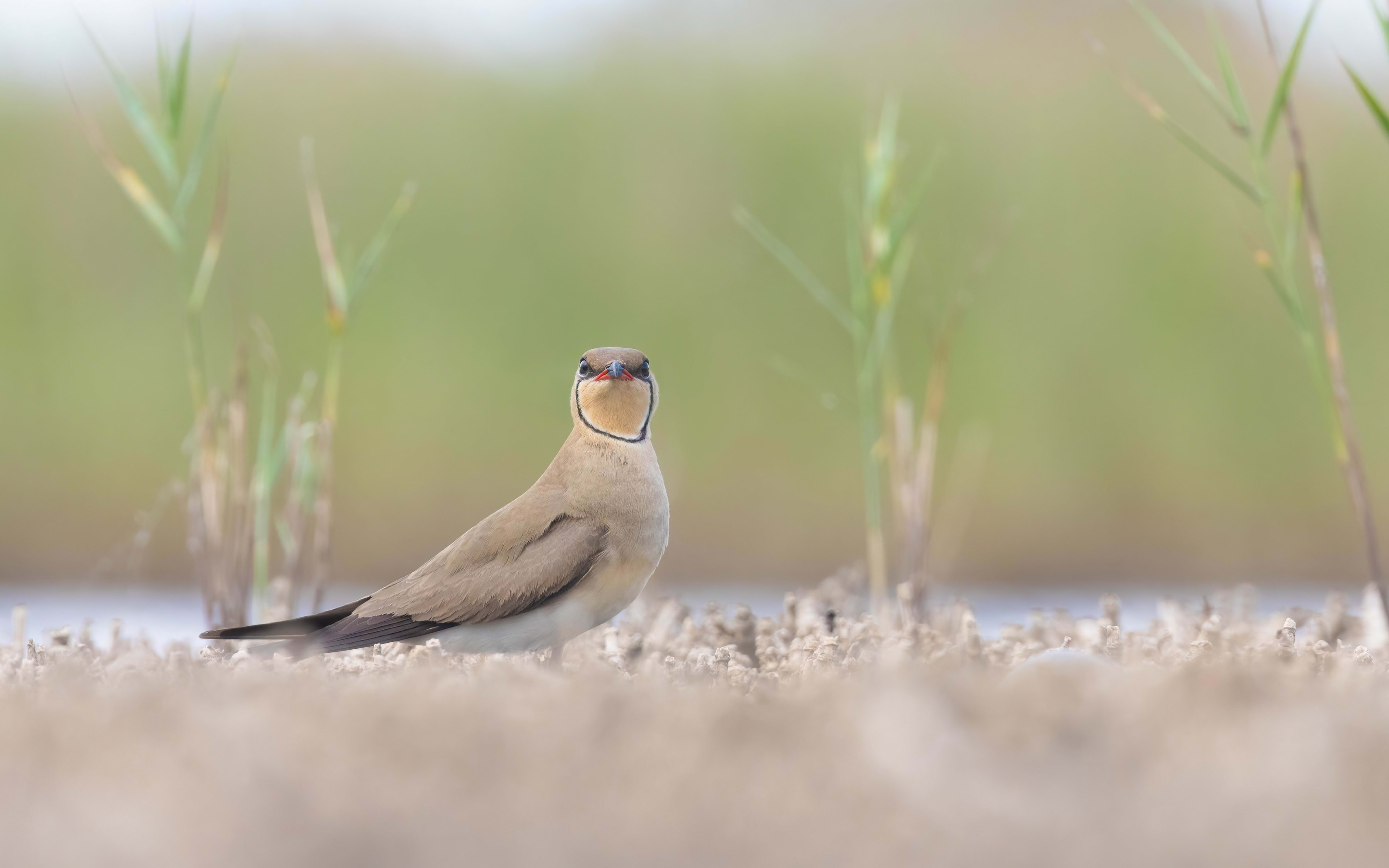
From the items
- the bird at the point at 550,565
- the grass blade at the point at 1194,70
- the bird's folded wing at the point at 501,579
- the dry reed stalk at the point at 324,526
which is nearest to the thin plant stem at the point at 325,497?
the dry reed stalk at the point at 324,526

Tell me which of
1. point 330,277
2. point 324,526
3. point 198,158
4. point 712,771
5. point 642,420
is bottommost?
point 712,771

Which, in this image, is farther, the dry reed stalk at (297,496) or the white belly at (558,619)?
the dry reed stalk at (297,496)

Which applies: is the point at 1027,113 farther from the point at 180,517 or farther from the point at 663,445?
the point at 180,517

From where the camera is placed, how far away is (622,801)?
0.98 metres

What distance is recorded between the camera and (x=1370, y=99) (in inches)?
79.8

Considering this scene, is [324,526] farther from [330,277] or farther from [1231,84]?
[1231,84]

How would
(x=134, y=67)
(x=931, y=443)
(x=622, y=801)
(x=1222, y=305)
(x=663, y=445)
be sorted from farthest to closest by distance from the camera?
(x=134, y=67)
(x=1222, y=305)
(x=663, y=445)
(x=931, y=443)
(x=622, y=801)

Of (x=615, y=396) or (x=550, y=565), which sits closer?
(x=550, y=565)

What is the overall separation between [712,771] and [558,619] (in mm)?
1027

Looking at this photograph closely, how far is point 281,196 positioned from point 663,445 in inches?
90.7

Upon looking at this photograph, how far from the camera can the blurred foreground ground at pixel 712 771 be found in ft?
2.89

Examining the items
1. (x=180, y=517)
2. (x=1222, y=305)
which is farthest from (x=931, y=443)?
(x=180, y=517)

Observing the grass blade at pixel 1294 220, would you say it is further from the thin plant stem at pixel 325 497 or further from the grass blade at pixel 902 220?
the thin plant stem at pixel 325 497

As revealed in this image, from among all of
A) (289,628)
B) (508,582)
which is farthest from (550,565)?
(289,628)
